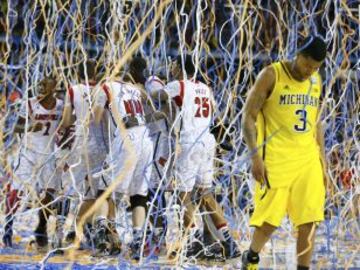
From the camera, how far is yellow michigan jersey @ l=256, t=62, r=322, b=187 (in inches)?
291

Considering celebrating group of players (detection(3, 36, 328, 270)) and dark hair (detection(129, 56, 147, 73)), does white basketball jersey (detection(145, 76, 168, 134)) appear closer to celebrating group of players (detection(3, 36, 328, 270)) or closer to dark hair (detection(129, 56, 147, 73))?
celebrating group of players (detection(3, 36, 328, 270))

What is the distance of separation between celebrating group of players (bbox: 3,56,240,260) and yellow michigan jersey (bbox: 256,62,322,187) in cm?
172

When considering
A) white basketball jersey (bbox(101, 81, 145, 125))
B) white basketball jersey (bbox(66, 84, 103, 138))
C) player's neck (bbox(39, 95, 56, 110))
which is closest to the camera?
white basketball jersey (bbox(101, 81, 145, 125))

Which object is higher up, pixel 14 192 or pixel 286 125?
pixel 286 125

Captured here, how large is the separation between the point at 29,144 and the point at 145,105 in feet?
3.70

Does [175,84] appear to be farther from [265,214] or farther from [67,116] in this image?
[265,214]

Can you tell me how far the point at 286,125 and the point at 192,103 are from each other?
7.37 ft

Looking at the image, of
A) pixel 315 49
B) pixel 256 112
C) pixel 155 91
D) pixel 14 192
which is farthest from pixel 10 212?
pixel 315 49

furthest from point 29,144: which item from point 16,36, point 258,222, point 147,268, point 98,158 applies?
point 16,36

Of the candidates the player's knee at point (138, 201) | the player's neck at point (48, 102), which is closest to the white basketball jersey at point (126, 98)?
the player's knee at point (138, 201)

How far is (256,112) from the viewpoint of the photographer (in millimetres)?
7344

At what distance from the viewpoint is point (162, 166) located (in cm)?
1038

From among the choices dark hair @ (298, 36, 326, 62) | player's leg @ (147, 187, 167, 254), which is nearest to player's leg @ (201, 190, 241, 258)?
player's leg @ (147, 187, 167, 254)

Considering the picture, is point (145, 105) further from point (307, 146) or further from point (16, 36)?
point (16, 36)
